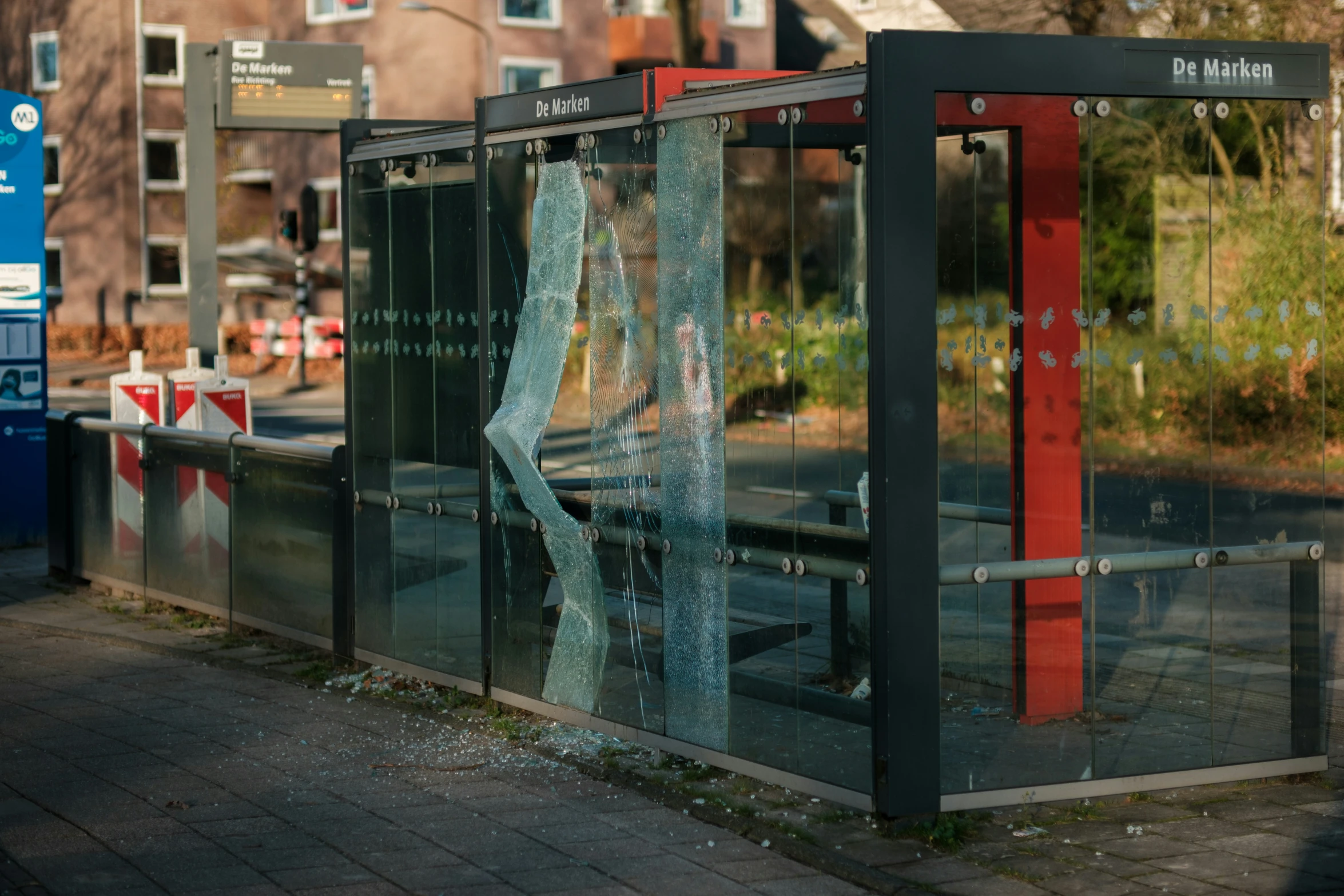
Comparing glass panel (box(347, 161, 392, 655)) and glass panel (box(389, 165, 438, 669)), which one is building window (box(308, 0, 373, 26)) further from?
glass panel (box(389, 165, 438, 669))

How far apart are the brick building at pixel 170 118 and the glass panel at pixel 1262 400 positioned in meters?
36.3

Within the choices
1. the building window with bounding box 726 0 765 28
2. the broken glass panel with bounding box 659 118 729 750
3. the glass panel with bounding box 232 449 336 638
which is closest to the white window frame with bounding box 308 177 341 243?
the building window with bounding box 726 0 765 28

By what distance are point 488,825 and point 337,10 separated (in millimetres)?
38661

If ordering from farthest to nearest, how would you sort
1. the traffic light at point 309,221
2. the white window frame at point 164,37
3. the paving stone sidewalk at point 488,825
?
the white window frame at point 164,37, the traffic light at point 309,221, the paving stone sidewalk at point 488,825

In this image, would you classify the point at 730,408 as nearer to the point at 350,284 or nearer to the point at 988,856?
the point at 988,856

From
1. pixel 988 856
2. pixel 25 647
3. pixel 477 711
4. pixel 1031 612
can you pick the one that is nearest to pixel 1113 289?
pixel 1031 612

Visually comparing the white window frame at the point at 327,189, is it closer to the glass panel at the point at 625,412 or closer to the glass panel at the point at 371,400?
the glass panel at the point at 371,400

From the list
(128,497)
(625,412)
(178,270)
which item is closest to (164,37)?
(178,270)

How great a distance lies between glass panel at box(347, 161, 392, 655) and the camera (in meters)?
7.74

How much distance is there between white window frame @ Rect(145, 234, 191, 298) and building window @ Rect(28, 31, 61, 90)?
484 centimetres

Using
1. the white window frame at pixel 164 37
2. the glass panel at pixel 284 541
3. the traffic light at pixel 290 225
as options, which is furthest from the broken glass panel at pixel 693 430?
the white window frame at pixel 164 37

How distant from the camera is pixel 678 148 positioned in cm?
593

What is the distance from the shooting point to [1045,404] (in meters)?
6.04

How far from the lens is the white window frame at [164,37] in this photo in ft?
146
